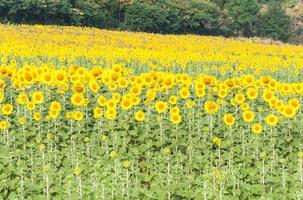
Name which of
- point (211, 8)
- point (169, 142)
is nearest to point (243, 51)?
point (169, 142)

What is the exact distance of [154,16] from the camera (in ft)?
160

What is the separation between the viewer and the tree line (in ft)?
137

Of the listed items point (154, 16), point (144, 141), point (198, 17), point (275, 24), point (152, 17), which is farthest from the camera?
point (275, 24)

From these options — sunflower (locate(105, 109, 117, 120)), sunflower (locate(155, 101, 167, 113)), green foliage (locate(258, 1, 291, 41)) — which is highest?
sunflower (locate(155, 101, 167, 113))

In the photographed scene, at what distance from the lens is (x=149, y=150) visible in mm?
8211

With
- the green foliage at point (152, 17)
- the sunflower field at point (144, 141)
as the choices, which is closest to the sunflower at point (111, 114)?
the sunflower field at point (144, 141)

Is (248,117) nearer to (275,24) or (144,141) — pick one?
(144,141)

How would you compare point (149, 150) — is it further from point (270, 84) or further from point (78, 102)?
point (270, 84)

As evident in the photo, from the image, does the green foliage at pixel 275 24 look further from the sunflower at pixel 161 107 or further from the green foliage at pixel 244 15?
the sunflower at pixel 161 107

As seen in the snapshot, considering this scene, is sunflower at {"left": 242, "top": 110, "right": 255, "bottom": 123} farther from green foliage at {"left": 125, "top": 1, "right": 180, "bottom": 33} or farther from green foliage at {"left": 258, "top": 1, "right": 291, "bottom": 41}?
green foliage at {"left": 258, "top": 1, "right": 291, "bottom": 41}

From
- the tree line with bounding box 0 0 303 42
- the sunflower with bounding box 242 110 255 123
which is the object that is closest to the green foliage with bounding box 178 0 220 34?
the tree line with bounding box 0 0 303 42

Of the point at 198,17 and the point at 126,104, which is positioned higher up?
the point at 126,104

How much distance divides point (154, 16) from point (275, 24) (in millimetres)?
20984

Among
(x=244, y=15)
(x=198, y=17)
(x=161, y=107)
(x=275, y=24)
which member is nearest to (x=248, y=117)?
(x=161, y=107)
